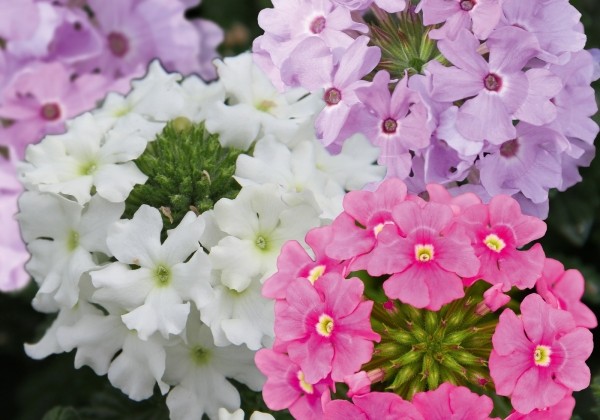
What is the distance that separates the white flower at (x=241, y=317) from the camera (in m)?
1.00

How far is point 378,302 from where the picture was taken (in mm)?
973

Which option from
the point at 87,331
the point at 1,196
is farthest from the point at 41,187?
the point at 1,196

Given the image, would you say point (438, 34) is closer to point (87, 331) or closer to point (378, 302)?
point (378, 302)

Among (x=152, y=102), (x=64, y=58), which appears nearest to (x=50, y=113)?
(x=64, y=58)

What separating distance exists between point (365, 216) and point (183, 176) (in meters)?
0.22

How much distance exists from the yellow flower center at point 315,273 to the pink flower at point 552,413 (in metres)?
0.20

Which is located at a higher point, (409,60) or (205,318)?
(409,60)

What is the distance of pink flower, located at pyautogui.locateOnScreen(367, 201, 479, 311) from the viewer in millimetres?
875

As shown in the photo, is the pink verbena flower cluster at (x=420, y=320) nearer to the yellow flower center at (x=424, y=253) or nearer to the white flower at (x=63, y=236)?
the yellow flower center at (x=424, y=253)

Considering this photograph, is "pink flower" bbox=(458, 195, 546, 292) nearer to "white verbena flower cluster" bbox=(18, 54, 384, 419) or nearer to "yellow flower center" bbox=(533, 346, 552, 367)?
"yellow flower center" bbox=(533, 346, 552, 367)

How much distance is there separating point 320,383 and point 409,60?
1.06ft

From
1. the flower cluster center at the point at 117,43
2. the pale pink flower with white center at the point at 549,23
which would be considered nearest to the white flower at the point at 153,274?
the pale pink flower with white center at the point at 549,23

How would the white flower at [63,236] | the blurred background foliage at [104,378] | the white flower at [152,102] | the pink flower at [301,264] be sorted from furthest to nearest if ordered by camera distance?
the blurred background foliage at [104,378] < the white flower at [152,102] < the white flower at [63,236] < the pink flower at [301,264]

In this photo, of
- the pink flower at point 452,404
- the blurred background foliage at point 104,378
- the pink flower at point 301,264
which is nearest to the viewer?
the pink flower at point 452,404
